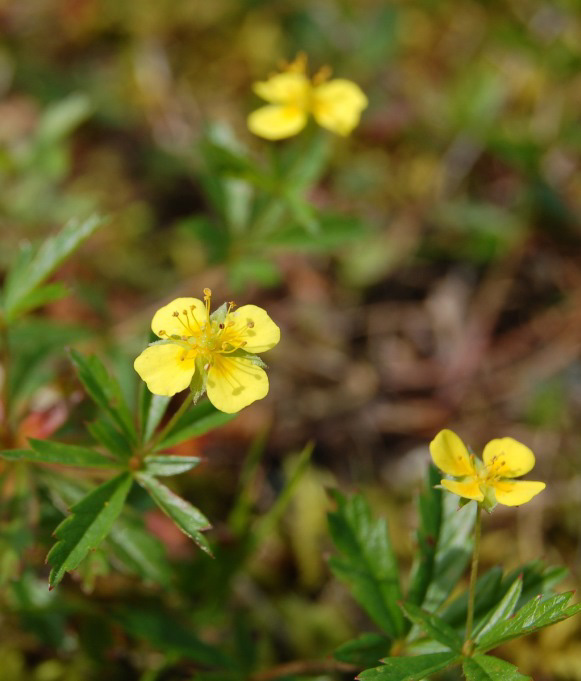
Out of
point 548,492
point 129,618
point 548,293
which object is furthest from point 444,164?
point 129,618

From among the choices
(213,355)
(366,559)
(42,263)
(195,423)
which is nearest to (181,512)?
(195,423)

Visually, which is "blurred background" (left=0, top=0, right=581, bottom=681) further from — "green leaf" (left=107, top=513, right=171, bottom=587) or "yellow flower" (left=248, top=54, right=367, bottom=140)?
"green leaf" (left=107, top=513, right=171, bottom=587)

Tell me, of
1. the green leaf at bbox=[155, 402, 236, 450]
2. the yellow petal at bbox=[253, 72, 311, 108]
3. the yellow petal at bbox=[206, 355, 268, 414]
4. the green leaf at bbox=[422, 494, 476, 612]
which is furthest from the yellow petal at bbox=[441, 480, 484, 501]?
the yellow petal at bbox=[253, 72, 311, 108]

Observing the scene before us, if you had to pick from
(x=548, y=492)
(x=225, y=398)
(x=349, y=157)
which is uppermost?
(x=225, y=398)

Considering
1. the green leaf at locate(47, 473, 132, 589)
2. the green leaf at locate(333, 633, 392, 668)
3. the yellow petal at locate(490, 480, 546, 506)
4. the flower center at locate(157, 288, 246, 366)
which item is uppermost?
the flower center at locate(157, 288, 246, 366)

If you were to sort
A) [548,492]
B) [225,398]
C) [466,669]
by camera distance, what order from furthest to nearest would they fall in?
[548,492], [225,398], [466,669]

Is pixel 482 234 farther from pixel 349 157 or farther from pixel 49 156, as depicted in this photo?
pixel 49 156

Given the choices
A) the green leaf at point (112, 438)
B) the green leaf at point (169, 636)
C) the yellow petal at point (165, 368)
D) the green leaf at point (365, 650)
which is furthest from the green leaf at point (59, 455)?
the green leaf at point (365, 650)
